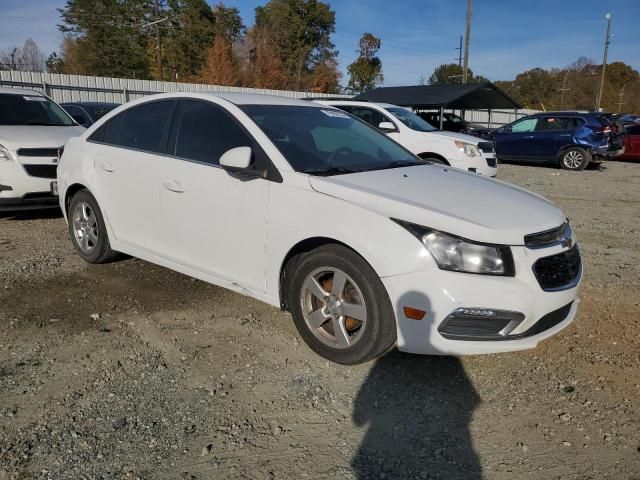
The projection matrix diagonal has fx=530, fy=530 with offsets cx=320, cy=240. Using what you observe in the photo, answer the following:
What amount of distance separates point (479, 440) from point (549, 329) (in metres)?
0.89

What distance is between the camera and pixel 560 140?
16.0 meters

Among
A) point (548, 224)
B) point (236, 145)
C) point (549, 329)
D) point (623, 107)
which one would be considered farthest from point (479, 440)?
point (623, 107)

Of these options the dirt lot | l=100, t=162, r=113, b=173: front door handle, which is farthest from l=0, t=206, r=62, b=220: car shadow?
the dirt lot

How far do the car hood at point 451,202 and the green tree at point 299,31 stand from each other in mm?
47216

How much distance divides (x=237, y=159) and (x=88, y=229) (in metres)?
2.37

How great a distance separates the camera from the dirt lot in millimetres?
2461

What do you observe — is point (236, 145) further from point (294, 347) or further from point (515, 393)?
point (515, 393)

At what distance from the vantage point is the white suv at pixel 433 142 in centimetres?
1023

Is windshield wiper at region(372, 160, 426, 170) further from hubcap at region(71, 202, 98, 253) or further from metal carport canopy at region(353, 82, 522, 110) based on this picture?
metal carport canopy at region(353, 82, 522, 110)

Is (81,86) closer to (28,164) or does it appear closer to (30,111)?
(30,111)

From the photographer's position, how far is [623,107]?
74000mm

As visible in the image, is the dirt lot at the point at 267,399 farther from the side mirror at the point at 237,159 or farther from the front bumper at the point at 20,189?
the front bumper at the point at 20,189

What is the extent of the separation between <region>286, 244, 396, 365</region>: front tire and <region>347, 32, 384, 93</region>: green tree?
5416 cm

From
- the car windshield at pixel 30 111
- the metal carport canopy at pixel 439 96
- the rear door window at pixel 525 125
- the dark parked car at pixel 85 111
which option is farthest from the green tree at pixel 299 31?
the car windshield at pixel 30 111
